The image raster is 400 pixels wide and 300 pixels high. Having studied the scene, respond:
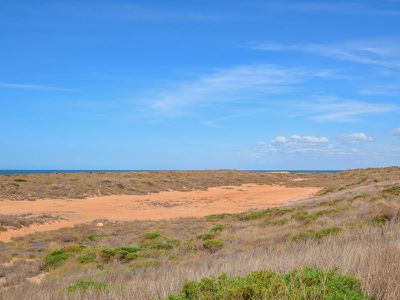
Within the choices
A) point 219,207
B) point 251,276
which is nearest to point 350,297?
point 251,276

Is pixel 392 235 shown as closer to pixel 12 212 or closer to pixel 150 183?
pixel 12 212

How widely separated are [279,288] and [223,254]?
6988mm

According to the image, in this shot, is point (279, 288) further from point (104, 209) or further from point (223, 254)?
point (104, 209)

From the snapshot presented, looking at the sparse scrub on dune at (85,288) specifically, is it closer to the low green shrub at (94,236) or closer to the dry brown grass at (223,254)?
the dry brown grass at (223,254)

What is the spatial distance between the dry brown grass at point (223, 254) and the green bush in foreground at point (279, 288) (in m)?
0.37

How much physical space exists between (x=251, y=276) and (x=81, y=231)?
18534 millimetres

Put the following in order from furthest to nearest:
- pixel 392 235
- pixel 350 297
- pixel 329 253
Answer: pixel 392 235, pixel 329 253, pixel 350 297

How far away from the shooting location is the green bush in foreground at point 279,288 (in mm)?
4477

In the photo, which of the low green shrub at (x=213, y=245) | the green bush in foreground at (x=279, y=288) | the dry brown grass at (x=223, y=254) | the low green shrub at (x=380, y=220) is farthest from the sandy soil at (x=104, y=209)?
the green bush in foreground at (x=279, y=288)

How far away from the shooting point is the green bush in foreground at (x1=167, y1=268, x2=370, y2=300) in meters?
4.48

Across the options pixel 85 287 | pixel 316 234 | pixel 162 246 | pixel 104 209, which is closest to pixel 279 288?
pixel 85 287

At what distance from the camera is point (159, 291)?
19.4 ft

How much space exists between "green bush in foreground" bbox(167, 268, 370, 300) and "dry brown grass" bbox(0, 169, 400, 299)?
1.21 ft

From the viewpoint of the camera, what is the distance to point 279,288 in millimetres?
4570
